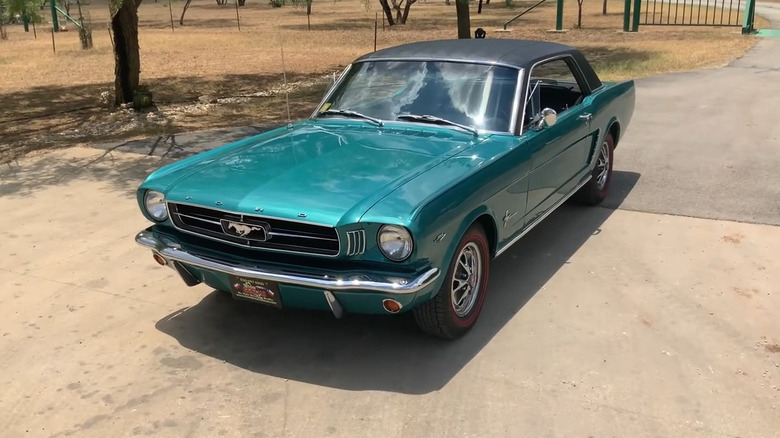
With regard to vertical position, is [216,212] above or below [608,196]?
above

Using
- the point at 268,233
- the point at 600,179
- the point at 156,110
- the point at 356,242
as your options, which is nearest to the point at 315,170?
the point at 268,233

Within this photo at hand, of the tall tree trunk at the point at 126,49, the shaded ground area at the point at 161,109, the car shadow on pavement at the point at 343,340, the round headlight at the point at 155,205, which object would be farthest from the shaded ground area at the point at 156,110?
the round headlight at the point at 155,205

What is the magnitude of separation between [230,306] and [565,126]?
8.51ft

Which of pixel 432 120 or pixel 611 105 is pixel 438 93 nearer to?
pixel 432 120

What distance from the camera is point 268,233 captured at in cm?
349

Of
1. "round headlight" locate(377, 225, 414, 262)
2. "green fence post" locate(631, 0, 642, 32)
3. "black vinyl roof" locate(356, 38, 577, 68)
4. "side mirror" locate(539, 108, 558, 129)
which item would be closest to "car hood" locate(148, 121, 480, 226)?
"round headlight" locate(377, 225, 414, 262)

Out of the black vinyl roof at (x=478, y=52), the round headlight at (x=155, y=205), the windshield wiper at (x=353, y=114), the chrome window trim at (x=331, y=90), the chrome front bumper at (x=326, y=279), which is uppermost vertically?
the black vinyl roof at (x=478, y=52)

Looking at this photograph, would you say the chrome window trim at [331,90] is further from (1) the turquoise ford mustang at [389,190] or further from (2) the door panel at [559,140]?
(2) the door panel at [559,140]

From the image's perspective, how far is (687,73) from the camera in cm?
1384

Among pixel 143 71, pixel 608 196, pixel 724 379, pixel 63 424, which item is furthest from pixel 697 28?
pixel 63 424

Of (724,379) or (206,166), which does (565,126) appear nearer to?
(724,379)

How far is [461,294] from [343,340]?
71 cm

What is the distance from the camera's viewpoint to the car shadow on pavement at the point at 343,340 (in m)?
3.64

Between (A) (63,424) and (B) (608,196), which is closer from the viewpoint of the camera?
(A) (63,424)
